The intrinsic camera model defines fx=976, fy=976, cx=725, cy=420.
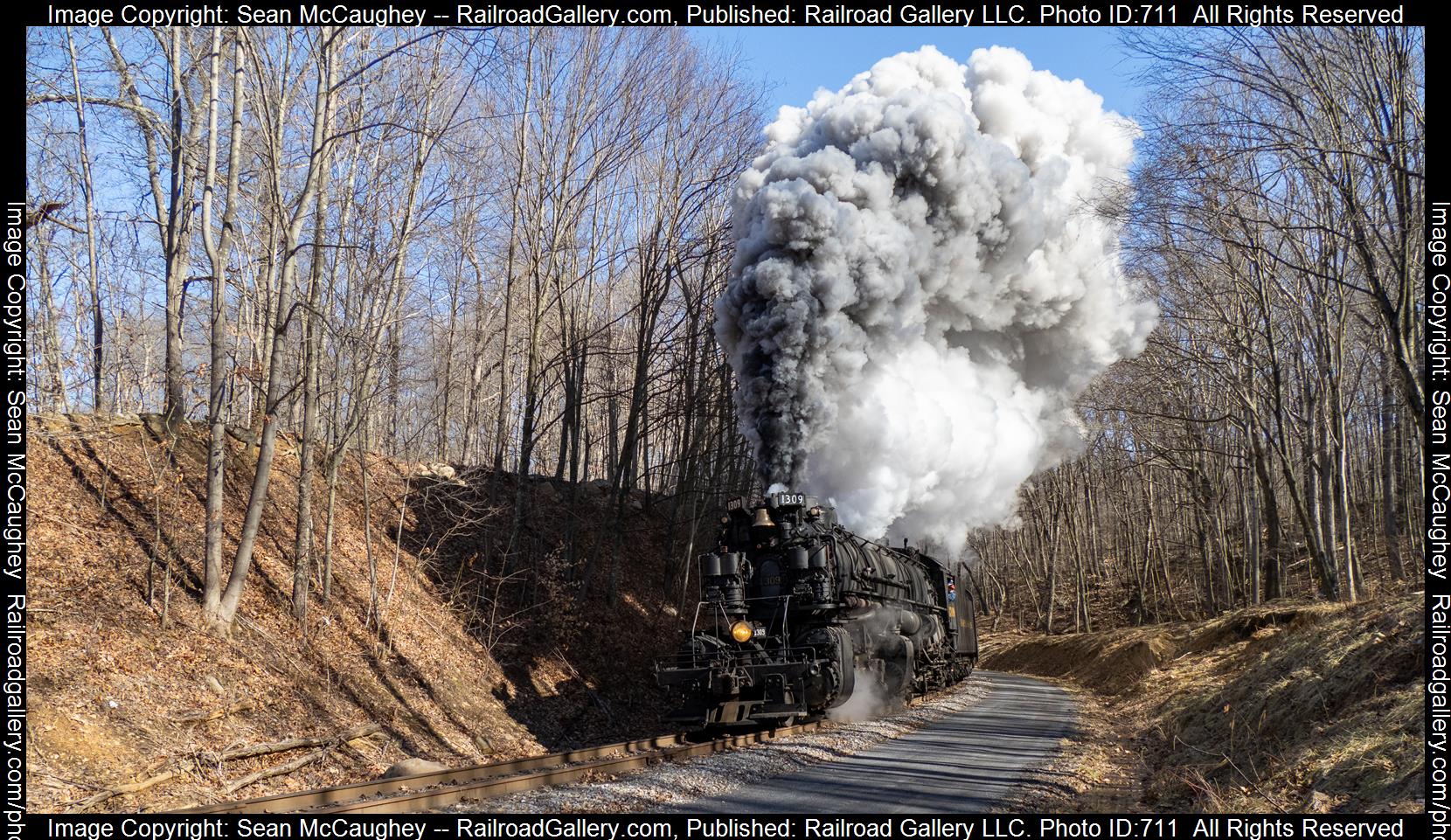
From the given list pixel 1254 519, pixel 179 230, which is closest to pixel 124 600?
pixel 179 230

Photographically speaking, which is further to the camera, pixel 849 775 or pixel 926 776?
pixel 849 775

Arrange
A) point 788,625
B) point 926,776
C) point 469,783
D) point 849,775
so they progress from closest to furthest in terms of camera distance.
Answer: point 469,783, point 926,776, point 849,775, point 788,625

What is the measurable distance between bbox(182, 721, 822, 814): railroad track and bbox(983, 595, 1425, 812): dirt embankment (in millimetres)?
4150

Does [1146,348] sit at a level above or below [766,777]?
above

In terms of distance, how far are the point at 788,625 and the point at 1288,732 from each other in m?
6.44

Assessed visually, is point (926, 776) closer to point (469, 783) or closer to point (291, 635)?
point (469, 783)

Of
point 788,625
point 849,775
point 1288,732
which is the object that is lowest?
point 849,775

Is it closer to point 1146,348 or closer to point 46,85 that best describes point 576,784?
point 46,85

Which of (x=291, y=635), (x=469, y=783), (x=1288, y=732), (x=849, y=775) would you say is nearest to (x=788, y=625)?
(x=849, y=775)

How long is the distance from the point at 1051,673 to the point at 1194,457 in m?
7.37

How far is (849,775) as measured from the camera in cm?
870

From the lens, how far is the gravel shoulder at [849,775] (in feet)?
24.2

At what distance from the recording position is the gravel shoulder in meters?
7.39

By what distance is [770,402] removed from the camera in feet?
51.4
